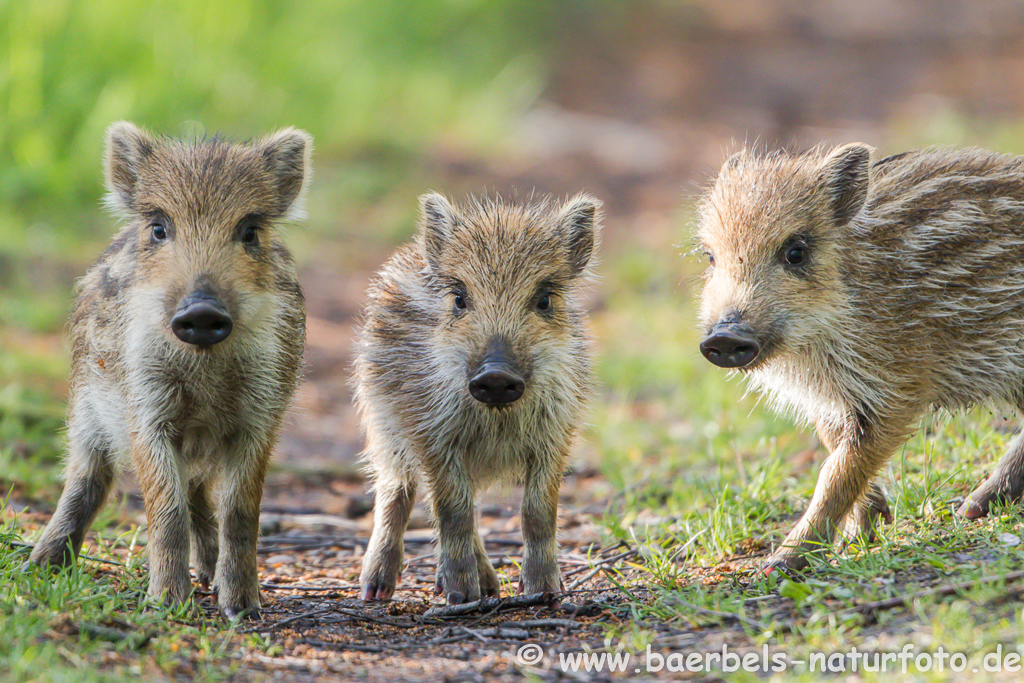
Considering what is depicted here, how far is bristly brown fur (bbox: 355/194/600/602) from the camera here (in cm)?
485

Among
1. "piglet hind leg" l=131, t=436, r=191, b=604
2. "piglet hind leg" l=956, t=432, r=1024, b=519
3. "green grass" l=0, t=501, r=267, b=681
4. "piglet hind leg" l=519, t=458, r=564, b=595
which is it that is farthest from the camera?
"piglet hind leg" l=519, t=458, r=564, b=595

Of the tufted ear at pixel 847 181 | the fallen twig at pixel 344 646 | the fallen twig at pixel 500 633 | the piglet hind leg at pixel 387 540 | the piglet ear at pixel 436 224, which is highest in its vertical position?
the tufted ear at pixel 847 181

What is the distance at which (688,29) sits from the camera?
72.1ft

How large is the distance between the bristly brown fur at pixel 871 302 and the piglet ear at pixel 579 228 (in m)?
0.61

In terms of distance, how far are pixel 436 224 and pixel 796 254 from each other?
5.60 ft

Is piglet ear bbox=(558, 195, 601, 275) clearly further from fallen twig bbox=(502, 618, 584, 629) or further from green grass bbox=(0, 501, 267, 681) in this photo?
green grass bbox=(0, 501, 267, 681)

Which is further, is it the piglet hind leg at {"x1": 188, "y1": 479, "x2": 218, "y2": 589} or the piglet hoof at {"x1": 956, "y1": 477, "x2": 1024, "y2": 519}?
the piglet hind leg at {"x1": 188, "y1": 479, "x2": 218, "y2": 589}

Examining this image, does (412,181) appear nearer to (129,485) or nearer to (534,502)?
(129,485)

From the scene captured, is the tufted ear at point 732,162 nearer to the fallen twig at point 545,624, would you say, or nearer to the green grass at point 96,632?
the fallen twig at point 545,624

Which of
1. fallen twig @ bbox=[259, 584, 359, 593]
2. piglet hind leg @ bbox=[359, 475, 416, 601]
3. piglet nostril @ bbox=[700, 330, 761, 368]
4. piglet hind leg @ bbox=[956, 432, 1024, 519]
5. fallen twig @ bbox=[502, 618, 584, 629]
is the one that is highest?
piglet nostril @ bbox=[700, 330, 761, 368]

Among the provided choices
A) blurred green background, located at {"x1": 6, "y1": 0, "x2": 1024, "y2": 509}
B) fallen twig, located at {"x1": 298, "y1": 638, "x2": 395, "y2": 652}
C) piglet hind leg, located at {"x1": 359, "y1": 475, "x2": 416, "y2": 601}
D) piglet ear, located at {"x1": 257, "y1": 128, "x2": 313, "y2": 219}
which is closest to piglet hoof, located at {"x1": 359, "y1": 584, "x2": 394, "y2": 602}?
piglet hind leg, located at {"x1": 359, "y1": 475, "x2": 416, "y2": 601}

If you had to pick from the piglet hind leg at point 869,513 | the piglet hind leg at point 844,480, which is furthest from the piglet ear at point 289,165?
the piglet hind leg at point 869,513

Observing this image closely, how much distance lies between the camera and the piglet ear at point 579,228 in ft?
17.3

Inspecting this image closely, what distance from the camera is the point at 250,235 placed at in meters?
4.93
